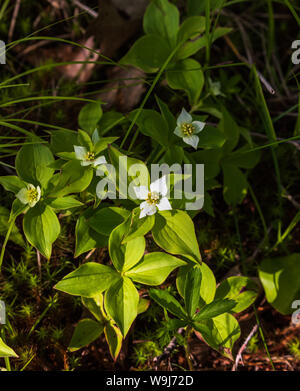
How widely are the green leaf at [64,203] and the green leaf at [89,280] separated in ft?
1.00

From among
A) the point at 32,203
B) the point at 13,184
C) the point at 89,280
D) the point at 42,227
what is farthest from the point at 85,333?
the point at 13,184

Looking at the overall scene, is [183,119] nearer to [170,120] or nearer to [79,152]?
[170,120]

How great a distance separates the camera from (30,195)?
186cm

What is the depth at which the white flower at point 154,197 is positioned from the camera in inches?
69.4

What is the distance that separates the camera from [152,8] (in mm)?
2289

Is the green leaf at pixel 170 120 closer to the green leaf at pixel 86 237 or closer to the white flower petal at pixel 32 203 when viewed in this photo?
the green leaf at pixel 86 237

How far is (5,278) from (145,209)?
1.05 metres

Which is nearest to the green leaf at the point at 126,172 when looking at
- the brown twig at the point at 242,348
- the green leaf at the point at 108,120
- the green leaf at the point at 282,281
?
the green leaf at the point at 108,120

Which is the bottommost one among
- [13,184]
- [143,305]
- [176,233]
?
[143,305]

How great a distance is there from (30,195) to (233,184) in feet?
4.02

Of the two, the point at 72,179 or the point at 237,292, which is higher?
the point at 72,179

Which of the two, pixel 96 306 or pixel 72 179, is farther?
pixel 96 306

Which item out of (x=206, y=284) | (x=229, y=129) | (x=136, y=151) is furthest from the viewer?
(x=136, y=151)
